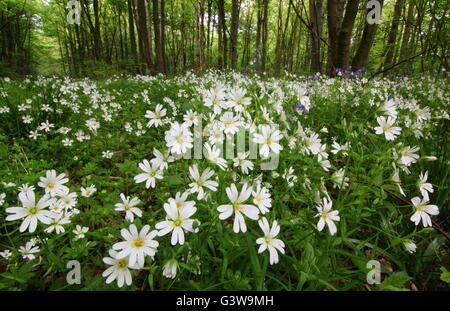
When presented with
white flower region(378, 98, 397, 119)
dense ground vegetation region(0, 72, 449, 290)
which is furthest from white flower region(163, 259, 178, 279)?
white flower region(378, 98, 397, 119)

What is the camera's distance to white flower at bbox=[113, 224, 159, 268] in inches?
36.9

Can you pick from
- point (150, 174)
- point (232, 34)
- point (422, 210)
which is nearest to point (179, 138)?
point (150, 174)

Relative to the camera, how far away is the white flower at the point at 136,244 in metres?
0.94

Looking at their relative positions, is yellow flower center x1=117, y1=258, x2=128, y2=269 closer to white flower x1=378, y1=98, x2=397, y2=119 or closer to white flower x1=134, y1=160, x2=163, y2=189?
white flower x1=134, y1=160, x2=163, y2=189

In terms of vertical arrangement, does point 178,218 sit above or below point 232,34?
below

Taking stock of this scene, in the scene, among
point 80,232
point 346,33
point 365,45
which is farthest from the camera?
point 365,45

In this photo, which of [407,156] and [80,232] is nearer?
[407,156]

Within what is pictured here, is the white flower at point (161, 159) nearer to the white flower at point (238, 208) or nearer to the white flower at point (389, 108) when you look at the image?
the white flower at point (238, 208)

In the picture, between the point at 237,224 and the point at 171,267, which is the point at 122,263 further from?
the point at 237,224

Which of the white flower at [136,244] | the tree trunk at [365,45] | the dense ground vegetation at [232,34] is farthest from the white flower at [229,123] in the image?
the tree trunk at [365,45]

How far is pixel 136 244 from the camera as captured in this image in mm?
995
